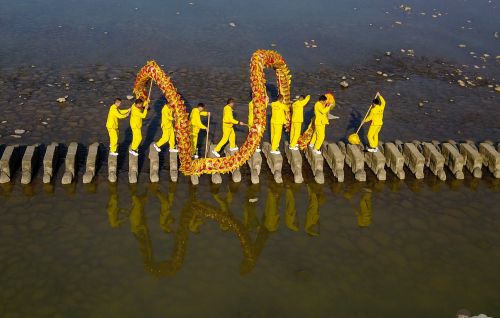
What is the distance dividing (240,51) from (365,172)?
12.9m

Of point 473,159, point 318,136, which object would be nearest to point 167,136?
point 318,136

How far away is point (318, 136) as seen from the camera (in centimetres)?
1410

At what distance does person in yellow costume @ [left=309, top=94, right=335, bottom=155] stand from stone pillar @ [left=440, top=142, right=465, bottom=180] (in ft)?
12.9

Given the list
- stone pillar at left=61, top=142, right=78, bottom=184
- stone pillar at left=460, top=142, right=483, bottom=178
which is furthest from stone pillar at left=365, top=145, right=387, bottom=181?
stone pillar at left=61, top=142, right=78, bottom=184

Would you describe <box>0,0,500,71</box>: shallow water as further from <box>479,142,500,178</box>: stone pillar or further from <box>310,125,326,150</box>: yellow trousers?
<box>479,142,500,178</box>: stone pillar

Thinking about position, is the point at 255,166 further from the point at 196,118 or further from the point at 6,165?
the point at 6,165

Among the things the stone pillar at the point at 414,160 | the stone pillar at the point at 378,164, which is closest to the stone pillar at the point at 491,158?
the stone pillar at the point at 414,160

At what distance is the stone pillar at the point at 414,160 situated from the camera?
46.0 feet

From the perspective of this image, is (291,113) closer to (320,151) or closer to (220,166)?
(320,151)

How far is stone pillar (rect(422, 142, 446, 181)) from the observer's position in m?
14.1

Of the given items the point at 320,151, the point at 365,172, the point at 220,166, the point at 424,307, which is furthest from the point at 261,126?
the point at 424,307

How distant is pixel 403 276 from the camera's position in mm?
10453

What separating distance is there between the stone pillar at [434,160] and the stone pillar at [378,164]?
1.49m

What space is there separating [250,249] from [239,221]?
3.84 ft
